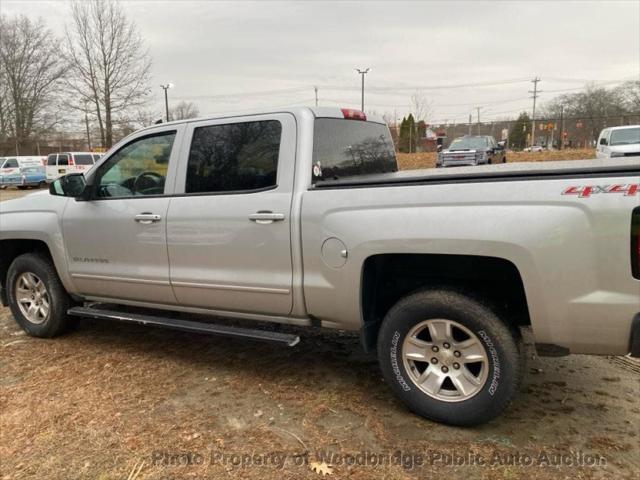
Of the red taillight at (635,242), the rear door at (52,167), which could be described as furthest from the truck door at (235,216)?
the rear door at (52,167)

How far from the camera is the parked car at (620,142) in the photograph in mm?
14820

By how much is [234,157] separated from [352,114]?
1.00 m

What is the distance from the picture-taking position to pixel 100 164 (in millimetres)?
4348

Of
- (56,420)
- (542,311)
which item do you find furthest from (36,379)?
(542,311)

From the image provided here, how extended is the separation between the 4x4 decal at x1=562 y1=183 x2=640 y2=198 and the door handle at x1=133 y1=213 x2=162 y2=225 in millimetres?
2755

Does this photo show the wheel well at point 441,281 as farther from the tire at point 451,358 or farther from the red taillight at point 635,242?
the red taillight at point 635,242

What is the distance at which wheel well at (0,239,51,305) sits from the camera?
16.0 feet

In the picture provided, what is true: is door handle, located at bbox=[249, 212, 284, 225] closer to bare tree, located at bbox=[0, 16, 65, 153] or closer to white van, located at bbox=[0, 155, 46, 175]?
white van, located at bbox=[0, 155, 46, 175]

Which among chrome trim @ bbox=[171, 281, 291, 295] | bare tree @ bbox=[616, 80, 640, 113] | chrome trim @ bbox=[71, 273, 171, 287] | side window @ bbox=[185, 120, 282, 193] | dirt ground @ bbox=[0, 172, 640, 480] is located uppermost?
bare tree @ bbox=[616, 80, 640, 113]

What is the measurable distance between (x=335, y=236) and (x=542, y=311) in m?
1.22

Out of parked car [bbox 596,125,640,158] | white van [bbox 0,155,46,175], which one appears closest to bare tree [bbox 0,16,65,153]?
white van [bbox 0,155,46,175]

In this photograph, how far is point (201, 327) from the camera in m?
3.79

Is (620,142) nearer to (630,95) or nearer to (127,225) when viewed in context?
(127,225)

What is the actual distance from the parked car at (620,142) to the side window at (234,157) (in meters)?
13.9
